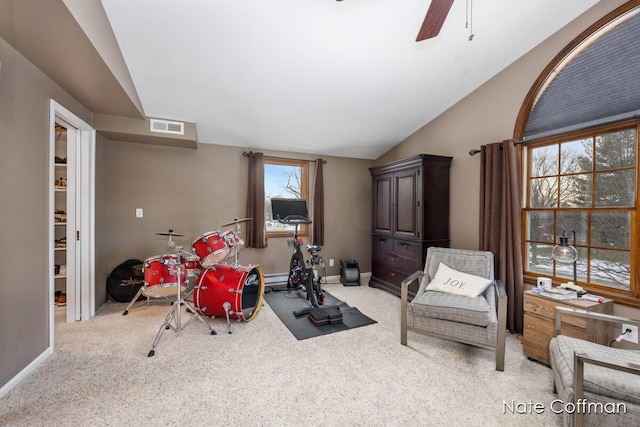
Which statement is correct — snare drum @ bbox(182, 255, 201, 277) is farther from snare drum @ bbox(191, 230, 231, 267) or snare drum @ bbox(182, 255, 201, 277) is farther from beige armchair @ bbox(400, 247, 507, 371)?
beige armchair @ bbox(400, 247, 507, 371)

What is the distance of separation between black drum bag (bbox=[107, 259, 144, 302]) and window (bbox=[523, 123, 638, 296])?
4.76m

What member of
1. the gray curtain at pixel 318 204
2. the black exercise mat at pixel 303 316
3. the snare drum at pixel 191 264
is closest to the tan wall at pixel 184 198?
the gray curtain at pixel 318 204

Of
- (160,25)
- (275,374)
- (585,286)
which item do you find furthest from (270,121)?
(585,286)

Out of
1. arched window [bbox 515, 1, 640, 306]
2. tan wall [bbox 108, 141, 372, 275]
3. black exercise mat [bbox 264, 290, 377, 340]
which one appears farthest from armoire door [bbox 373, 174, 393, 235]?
arched window [bbox 515, 1, 640, 306]

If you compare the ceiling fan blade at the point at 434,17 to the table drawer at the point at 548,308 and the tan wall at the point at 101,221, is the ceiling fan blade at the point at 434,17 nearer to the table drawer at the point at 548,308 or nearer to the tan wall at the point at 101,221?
the table drawer at the point at 548,308

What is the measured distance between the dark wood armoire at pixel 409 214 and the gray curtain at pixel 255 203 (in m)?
1.93

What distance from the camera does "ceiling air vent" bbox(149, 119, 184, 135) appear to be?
11.5ft

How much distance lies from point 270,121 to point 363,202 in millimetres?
2356

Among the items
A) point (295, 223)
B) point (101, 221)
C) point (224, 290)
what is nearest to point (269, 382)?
point (224, 290)

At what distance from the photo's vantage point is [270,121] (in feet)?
12.7

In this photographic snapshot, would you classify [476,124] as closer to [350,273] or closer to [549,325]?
[549,325]

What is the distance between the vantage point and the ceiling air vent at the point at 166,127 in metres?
3.51

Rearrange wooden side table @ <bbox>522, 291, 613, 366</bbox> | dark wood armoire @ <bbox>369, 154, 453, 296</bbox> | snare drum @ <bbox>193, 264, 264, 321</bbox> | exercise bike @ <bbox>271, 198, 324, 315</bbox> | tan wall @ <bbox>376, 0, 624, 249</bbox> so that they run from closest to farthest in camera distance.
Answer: wooden side table @ <bbox>522, 291, 613, 366</bbox>
tan wall @ <bbox>376, 0, 624, 249</bbox>
snare drum @ <bbox>193, 264, 264, 321</bbox>
dark wood armoire @ <bbox>369, 154, 453, 296</bbox>
exercise bike @ <bbox>271, 198, 324, 315</bbox>

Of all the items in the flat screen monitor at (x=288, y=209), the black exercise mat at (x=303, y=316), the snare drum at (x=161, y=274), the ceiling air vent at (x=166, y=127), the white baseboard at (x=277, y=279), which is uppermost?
the ceiling air vent at (x=166, y=127)
